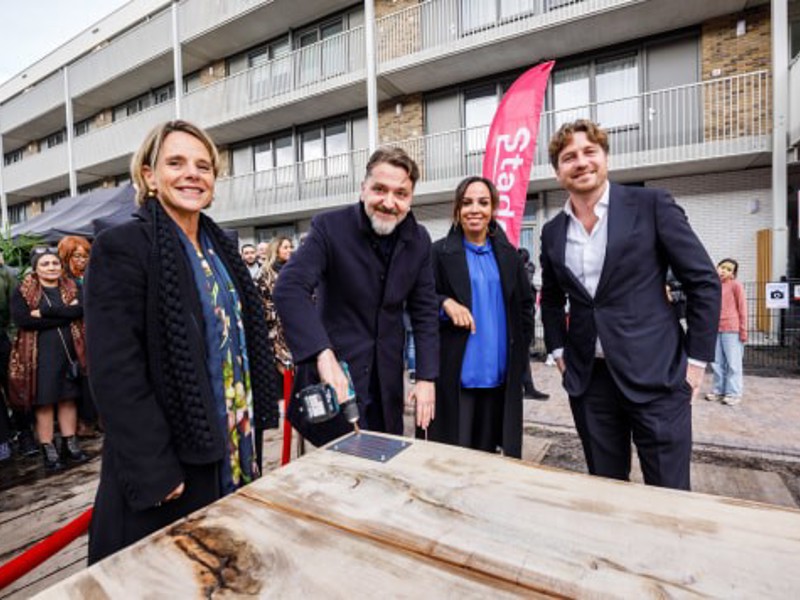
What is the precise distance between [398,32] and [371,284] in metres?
11.7

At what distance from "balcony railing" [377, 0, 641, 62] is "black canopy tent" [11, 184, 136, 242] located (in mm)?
7406

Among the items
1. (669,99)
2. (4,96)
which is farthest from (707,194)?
(4,96)

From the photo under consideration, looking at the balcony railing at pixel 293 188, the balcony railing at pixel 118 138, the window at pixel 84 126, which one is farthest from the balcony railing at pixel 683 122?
the window at pixel 84 126

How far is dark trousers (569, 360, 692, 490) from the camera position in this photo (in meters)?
1.88

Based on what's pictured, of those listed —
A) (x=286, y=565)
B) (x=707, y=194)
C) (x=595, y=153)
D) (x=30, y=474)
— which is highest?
(x=707, y=194)

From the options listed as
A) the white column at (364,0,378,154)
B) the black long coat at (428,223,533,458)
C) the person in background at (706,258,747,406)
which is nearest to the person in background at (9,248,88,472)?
the black long coat at (428,223,533,458)

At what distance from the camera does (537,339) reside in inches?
380

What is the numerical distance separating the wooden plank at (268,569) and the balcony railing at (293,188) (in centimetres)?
1177

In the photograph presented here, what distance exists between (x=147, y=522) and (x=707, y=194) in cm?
1115

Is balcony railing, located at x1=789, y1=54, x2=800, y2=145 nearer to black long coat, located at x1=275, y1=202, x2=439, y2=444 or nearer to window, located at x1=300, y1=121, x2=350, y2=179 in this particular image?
black long coat, located at x1=275, y1=202, x2=439, y2=444

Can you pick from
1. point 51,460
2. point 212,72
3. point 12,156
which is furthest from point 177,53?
point 12,156

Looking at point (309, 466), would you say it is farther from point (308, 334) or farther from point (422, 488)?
point (308, 334)

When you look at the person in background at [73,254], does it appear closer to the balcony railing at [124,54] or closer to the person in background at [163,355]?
the person in background at [163,355]

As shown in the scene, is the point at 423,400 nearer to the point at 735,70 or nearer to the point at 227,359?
the point at 227,359
